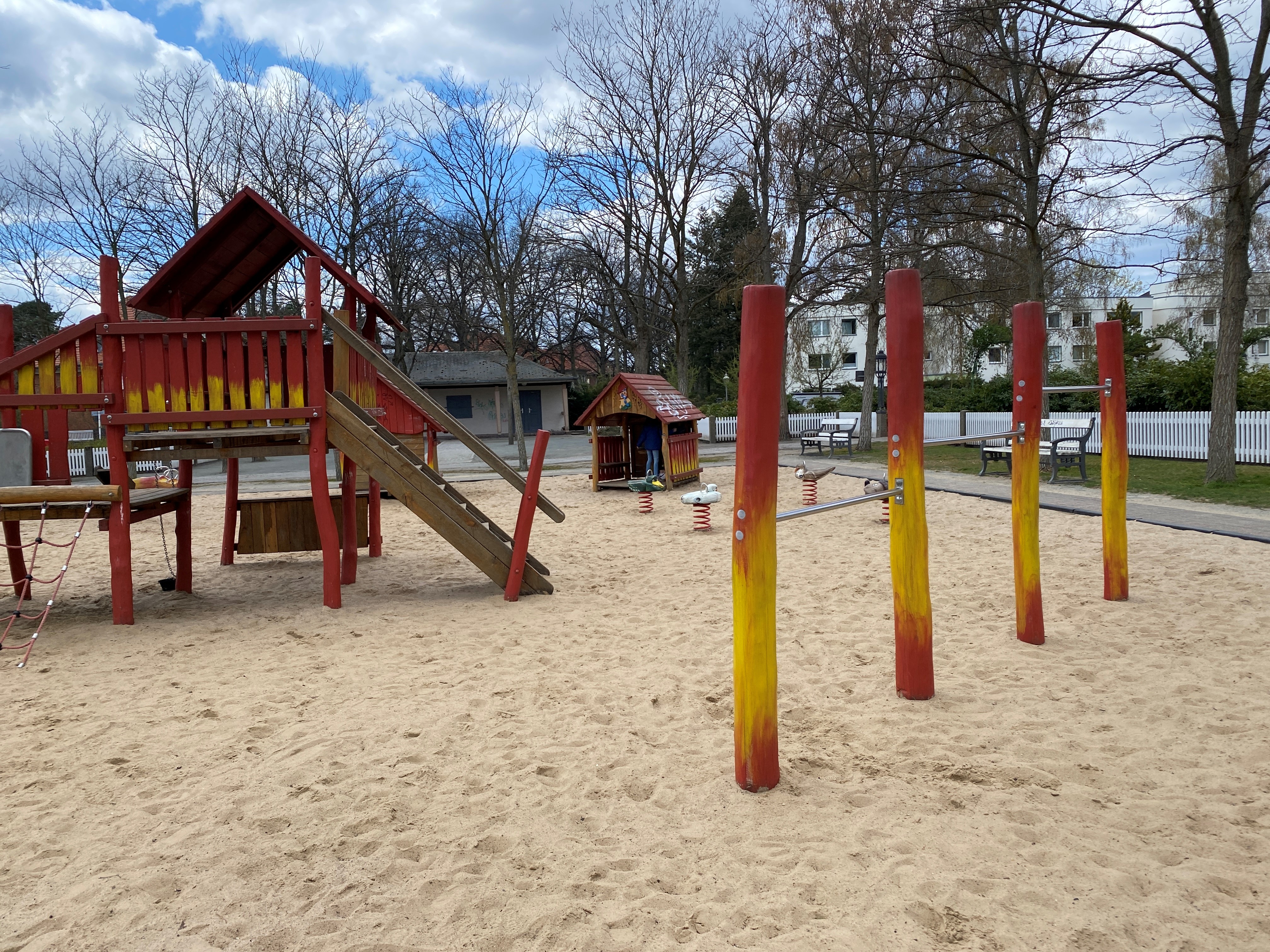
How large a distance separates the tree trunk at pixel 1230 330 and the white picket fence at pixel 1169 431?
1.03ft

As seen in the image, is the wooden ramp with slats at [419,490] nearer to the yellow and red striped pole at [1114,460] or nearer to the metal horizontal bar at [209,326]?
the metal horizontal bar at [209,326]

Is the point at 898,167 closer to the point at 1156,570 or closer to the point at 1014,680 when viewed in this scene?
the point at 1156,570

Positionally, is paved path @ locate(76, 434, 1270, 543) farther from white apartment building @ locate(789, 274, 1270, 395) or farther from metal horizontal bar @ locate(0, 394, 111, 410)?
white apartment building @ locate(789, 274, 1270, 395)

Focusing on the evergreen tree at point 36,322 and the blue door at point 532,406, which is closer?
the evergreen tree at point 36,322

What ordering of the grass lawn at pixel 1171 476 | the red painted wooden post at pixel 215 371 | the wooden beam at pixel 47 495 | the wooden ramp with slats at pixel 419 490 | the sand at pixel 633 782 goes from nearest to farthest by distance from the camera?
the sand at pixel 633 782, the wooden beam at pixel 47 495, the red painted wooden post at pixel 215 371, the wooden ramp with slats at pixel 419 490, the grass lawn at pixel 1171 476

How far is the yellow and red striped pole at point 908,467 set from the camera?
13.8 feet

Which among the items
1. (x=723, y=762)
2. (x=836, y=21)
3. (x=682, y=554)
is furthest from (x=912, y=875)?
(x=836, y=21)

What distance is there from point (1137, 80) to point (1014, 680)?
491 inches

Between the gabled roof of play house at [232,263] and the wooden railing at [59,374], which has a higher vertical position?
the gabled roof of play house at [232,263]

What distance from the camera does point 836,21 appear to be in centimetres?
2261

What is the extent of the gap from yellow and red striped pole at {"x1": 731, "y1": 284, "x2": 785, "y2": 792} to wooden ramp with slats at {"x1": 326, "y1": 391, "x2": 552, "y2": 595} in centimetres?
420

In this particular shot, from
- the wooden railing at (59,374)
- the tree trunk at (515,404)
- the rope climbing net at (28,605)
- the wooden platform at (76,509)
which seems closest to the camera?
the rope climbing net at (28,605)

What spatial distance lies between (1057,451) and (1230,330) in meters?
3.24

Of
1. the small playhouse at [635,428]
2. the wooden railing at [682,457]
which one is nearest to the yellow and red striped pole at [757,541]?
the small playhouse at [635,428]
